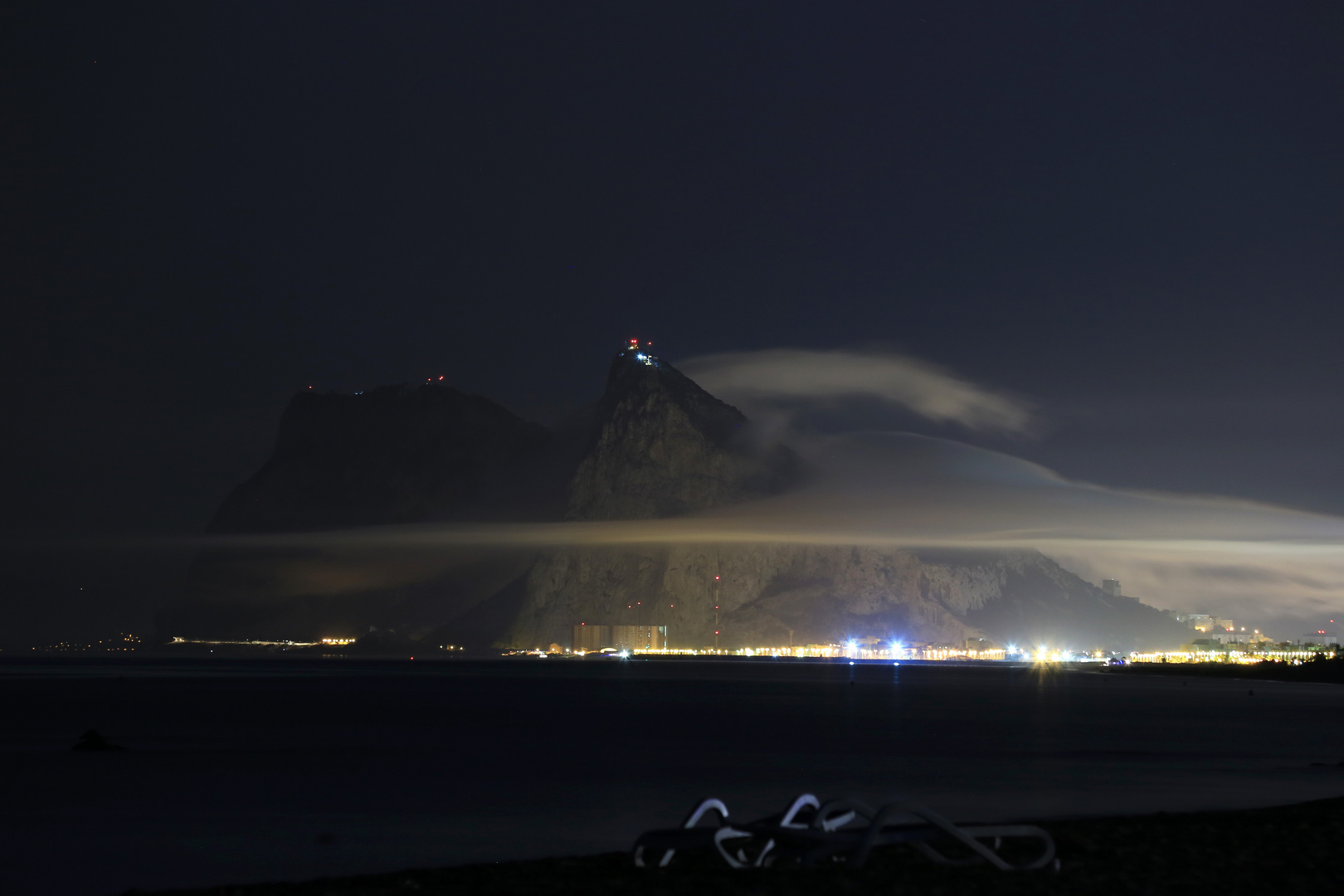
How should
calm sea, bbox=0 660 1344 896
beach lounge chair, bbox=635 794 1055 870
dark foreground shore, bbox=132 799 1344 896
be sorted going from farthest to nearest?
calm sea, bbox=0 660 1344 896 < dark foreground shore, bbox=132 799 1344 896 < beach lounge chair, bbox=635 794 1055 870

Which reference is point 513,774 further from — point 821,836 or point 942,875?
point 821,836

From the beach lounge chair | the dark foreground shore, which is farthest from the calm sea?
the beach lounge chair

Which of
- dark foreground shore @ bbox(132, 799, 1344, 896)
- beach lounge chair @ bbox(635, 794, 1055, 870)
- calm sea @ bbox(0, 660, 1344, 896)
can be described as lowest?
calm sea @ bbox(0, 660, 1344, 896)

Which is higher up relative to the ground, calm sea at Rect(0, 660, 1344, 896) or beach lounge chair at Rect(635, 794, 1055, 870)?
beach lounge chair at Rect(635, 794, 1055, 870)

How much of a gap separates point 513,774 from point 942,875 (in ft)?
110

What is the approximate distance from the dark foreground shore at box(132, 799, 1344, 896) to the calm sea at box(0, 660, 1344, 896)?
4921 mm

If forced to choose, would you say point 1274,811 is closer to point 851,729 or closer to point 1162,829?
point 1162,829

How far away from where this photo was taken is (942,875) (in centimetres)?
1922

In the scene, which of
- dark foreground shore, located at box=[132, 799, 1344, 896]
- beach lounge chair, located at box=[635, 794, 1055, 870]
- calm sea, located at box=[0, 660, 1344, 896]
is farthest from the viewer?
calm sea, located at box=[0, 660, 1344, 896]

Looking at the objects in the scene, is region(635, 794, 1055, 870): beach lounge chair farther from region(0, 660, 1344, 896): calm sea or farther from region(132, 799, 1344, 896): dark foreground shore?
region(0, 660, 1344, 896): calm sea

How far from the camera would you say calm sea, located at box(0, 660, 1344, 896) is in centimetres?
2927

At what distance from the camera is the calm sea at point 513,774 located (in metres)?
29.3

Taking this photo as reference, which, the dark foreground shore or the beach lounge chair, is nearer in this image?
the beach lounge chair

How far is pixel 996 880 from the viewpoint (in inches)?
739
